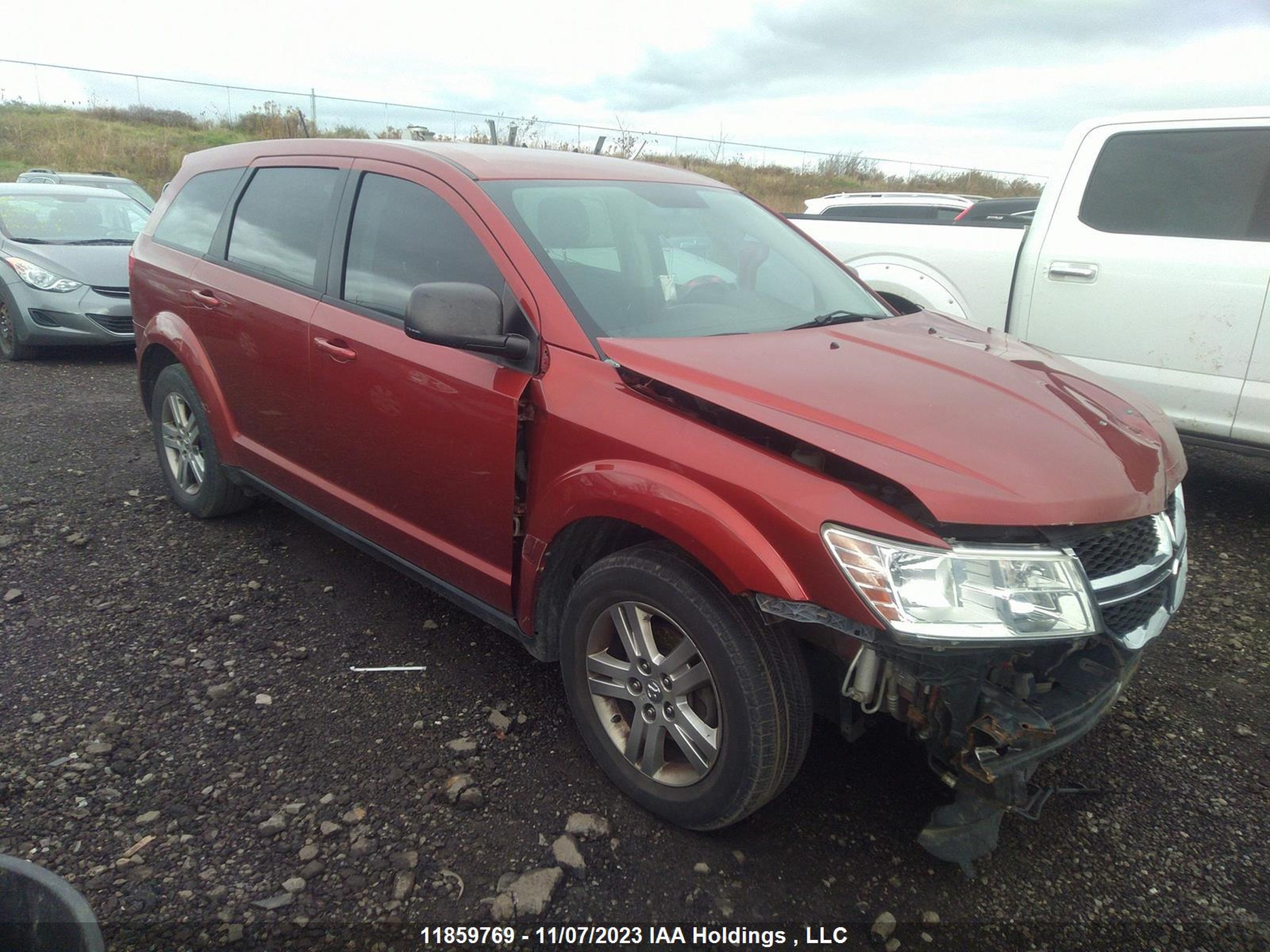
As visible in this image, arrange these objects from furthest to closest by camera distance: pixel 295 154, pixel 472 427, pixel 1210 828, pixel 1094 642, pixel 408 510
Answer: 1. pixel 295 154
2. pixel 408 510
3. pixel 472 427
4. pixel 1210 828
5. pixel 1094 642

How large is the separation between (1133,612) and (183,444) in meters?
4.24

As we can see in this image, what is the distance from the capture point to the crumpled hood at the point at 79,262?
8188 mm

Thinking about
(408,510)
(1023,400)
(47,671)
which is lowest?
(47,671)

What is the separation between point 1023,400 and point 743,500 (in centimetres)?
89

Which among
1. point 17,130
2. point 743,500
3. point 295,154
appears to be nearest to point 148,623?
point 295,154

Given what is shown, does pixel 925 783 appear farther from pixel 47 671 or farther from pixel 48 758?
pixel 47 671

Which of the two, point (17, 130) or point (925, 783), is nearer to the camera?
point (925, 783)

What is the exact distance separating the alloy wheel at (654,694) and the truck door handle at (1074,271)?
145 inches

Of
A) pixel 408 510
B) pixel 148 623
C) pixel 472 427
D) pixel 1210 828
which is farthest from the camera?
pixel 148 623

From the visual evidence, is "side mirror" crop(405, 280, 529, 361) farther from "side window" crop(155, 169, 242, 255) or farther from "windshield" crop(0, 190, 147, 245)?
"windshield" crop(0, 190, 147, 245)

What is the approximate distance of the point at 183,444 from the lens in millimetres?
4539

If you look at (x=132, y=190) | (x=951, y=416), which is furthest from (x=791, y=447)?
(x=132, y=190)

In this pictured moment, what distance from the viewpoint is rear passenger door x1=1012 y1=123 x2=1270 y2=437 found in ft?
14.6

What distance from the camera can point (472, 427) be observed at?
2777 millimetres
